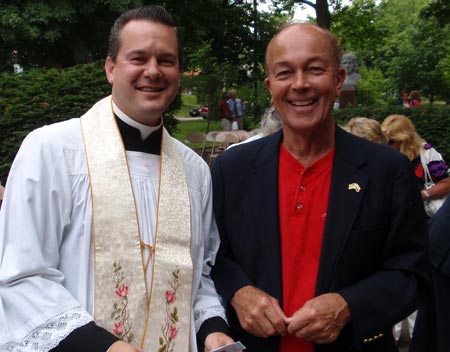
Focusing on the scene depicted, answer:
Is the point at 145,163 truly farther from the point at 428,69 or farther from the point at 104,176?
the point at 428,69

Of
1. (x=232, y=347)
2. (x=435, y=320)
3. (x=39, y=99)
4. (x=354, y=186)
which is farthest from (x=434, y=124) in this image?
(x=232, y=347)

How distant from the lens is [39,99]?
5773 mm

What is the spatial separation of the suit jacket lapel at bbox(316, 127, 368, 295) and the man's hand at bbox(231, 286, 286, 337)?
19 centimetres

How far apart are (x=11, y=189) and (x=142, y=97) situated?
2.01 ft

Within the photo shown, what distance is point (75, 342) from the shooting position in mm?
1954

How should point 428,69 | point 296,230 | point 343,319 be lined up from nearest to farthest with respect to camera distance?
point 343,319, point 296,230, point 428,69

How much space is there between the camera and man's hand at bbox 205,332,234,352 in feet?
7.39

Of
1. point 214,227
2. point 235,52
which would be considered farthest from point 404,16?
point 214,227

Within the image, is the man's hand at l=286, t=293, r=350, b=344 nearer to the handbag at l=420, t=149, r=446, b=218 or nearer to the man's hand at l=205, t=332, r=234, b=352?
the man's hand at l=205, t=332, r=234, b=352

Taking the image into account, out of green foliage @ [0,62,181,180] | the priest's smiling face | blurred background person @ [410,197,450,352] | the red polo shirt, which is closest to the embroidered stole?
the priest's smiling face

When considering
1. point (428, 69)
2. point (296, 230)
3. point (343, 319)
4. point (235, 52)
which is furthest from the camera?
point (428, 69)

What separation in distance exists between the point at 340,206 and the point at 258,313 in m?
0.52

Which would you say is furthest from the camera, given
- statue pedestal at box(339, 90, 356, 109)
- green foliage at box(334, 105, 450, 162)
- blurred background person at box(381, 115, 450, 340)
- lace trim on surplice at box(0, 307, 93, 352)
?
statue pedestal at box(339, 90, 356, 109)

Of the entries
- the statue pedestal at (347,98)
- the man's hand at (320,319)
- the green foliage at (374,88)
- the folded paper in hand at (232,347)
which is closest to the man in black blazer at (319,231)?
the man's hand at (320,319)
